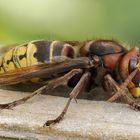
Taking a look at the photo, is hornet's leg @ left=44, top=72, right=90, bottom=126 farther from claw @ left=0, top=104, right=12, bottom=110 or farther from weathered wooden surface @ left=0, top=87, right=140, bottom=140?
claw @ left=0, top=104, right=12, bottom=110

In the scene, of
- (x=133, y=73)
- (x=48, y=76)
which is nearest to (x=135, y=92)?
(x=133, y=73)

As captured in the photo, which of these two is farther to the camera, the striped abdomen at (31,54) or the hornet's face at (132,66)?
the striped abdomen at (31,54)

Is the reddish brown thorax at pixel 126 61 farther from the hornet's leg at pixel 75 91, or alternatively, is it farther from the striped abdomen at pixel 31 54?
the striped abdomen at pixel 31 54

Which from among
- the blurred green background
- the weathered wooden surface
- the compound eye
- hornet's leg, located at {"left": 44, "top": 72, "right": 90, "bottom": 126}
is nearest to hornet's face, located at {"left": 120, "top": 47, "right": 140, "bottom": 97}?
the compound eye

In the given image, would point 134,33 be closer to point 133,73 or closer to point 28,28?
point 28,28

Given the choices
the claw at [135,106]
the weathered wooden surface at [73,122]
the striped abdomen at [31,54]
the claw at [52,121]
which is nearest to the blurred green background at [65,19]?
the striped abdomen at [31,54]
